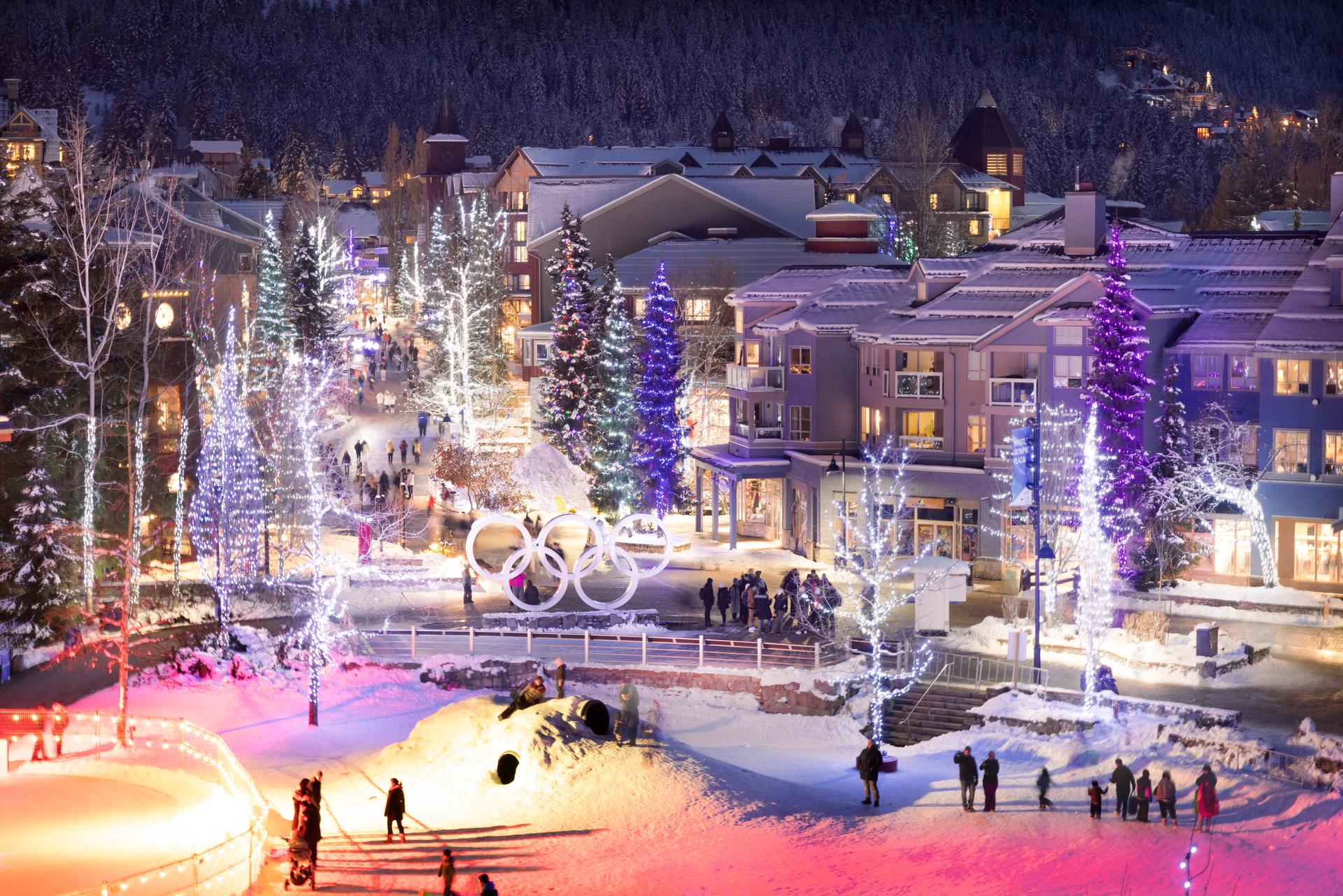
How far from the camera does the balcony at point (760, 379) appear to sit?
53000 mm

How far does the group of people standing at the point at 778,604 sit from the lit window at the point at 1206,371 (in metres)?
12.1

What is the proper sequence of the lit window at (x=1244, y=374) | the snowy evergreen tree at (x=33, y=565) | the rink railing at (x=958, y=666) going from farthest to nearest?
the lit window at (x=1244, y=374), the snowy evergreen tree at (x=33, y=565), the rink railing at (x=958, y=666)

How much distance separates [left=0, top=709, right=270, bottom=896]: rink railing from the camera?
2406cm

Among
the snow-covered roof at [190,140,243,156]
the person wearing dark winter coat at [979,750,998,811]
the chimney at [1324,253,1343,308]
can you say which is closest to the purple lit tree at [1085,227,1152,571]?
the chimney at [1324,253,1343,308]

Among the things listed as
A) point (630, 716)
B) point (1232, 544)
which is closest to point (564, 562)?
point (630, 716)

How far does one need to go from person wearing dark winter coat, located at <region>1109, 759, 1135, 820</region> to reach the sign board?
621 inches

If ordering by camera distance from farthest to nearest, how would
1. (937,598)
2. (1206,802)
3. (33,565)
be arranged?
1. (937,598)
2. (33,565)
3. (1206,802)

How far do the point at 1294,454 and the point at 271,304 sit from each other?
49.7 meters

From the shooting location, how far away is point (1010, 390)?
157 feet

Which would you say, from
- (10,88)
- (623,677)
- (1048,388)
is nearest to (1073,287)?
(1048,388)

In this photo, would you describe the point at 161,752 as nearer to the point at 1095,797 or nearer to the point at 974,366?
the point at 1095,797

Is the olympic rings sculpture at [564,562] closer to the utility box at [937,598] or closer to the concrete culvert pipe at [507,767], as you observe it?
the utility box at [937,598]

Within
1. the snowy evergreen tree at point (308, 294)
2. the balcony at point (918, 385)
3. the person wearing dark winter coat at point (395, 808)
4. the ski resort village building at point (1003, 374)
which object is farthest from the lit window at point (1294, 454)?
the snowy evergreen tree at point (308, 294)

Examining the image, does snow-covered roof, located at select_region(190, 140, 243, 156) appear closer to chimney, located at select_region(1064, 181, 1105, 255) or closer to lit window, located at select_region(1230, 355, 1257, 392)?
chimney, located at select_region(1064, 181, 1105, 255)
